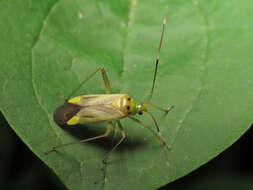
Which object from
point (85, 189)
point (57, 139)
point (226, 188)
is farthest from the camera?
point (226, 188)

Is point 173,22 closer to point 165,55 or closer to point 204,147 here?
point 165,55

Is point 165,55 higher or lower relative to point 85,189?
higher

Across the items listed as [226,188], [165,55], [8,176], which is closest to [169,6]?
[165,55]

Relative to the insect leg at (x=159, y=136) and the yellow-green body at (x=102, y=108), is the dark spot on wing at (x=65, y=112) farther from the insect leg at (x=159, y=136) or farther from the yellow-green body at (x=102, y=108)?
the insect leg at (x=159, y=136)

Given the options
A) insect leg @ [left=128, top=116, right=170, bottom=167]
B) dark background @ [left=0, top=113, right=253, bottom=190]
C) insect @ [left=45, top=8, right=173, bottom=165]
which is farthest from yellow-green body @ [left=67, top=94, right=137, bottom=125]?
dark background @ [left=0, top=113, right=253, bottom=190]

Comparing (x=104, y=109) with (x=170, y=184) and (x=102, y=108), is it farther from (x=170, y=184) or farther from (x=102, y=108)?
(x=170, y=184)
